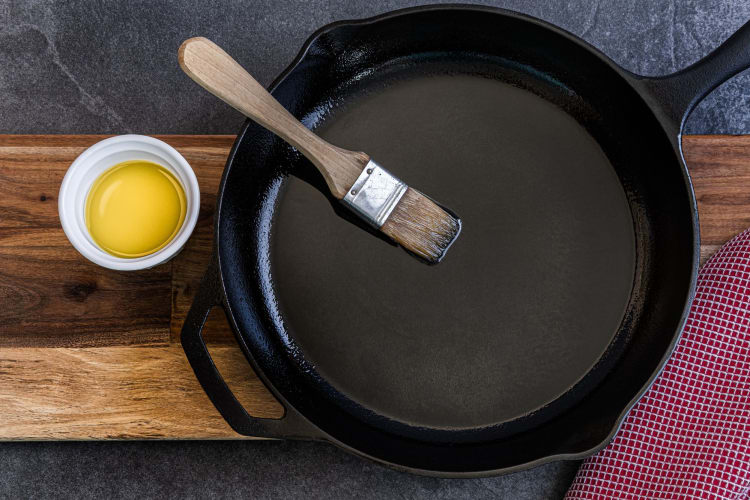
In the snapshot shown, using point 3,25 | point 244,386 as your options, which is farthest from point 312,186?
point 3,25

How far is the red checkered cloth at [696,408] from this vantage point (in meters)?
0.65

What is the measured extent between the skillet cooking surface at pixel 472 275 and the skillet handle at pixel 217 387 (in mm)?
104

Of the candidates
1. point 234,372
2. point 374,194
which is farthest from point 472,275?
point 234,372

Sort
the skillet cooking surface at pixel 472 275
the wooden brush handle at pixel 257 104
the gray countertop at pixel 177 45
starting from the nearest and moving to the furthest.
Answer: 1. the wooden brush handle at pixel 257 104
2. the skillet cooking surface at pixel 472 275
3. the gray countertop at pixel 177 45

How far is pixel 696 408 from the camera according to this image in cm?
67

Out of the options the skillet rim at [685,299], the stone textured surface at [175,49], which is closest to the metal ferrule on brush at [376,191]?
the skillet rim at [685,299]

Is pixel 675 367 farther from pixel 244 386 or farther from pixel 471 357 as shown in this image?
pixel 244 386

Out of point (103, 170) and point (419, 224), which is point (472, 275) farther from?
point (103, 170)

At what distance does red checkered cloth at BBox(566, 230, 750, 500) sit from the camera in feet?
2.15

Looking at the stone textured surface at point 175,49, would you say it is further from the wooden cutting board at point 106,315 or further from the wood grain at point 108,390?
the wood grain at point 108,390

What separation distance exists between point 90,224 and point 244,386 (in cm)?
23

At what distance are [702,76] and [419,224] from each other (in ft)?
0.97

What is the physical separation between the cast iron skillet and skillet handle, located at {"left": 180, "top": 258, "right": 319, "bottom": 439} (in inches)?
2.1

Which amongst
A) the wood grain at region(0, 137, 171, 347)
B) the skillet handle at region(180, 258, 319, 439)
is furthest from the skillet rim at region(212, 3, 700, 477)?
the wood grain at region(0, 137, 171, 347)
